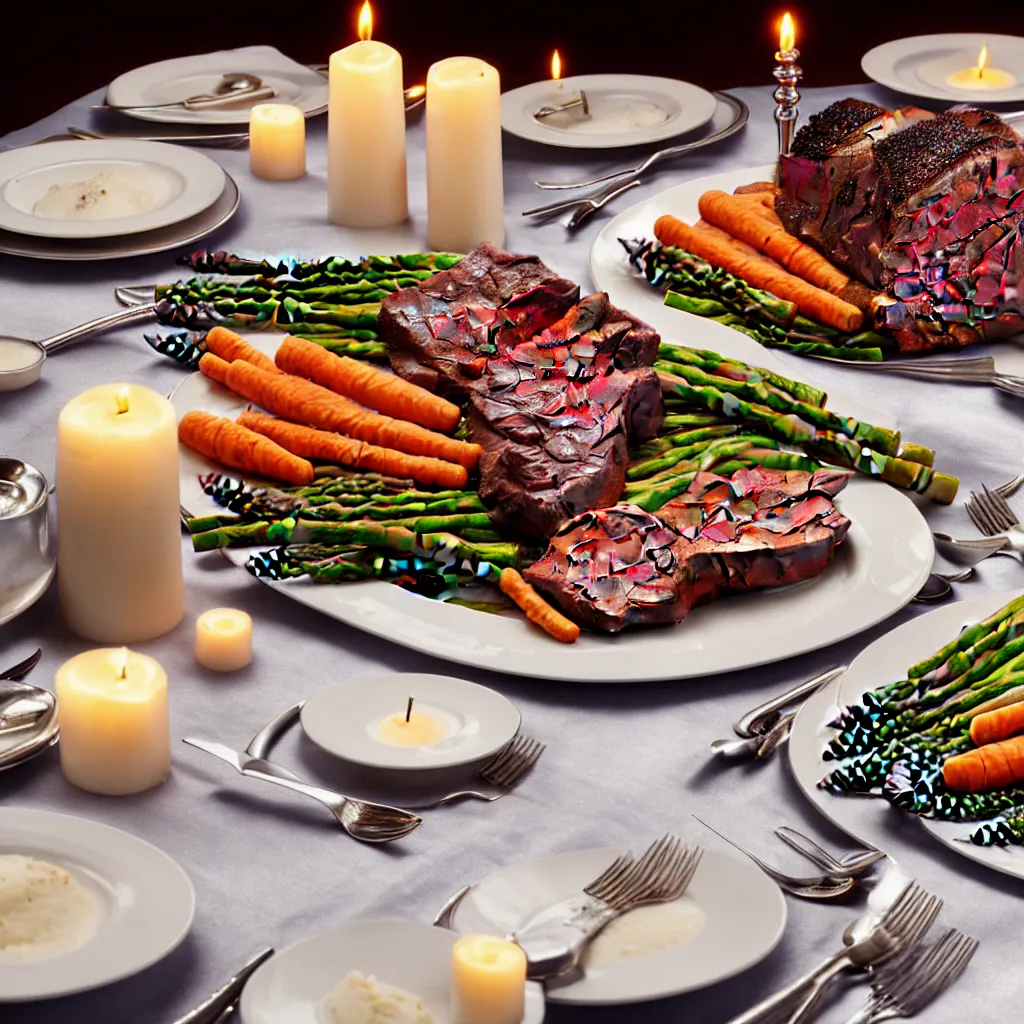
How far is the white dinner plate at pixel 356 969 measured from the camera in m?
1.71

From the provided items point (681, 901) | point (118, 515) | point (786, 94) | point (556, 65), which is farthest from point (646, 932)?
point (556, 65)

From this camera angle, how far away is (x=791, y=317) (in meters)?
3.54

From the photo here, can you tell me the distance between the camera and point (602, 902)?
73.5 inches

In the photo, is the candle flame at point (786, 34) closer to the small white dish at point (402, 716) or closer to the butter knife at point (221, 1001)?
the small white dish at point (402, 716)

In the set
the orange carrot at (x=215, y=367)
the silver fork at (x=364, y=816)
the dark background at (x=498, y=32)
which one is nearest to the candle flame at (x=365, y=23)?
the orange carrot at (x=215, y=367)

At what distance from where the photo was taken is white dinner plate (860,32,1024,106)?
4.52 meters

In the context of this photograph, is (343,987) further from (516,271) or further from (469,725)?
(516,271)

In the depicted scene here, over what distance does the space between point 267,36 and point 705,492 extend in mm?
5935

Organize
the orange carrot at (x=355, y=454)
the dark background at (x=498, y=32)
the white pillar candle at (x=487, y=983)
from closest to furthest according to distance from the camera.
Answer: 1. the white pillar candle at (x=487, y=983)
2. the orange carrot at (x=355, y=454)
3. the dark background at (x=498, y=32)

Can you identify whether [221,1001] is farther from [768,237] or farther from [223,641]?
[768,237]

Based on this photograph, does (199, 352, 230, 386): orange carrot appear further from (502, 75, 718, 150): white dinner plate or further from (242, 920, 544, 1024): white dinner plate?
(242, 920, 544, 1024): white dinner plate

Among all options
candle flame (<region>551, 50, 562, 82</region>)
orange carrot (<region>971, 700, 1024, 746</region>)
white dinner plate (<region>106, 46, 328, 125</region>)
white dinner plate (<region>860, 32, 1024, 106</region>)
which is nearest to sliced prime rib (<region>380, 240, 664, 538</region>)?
orange carrot (<region>971, 700, 1024, 746</region>)

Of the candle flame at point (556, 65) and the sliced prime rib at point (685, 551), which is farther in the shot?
the candle flame at point (556, 65)

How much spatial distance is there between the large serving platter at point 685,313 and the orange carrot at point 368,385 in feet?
2.23
